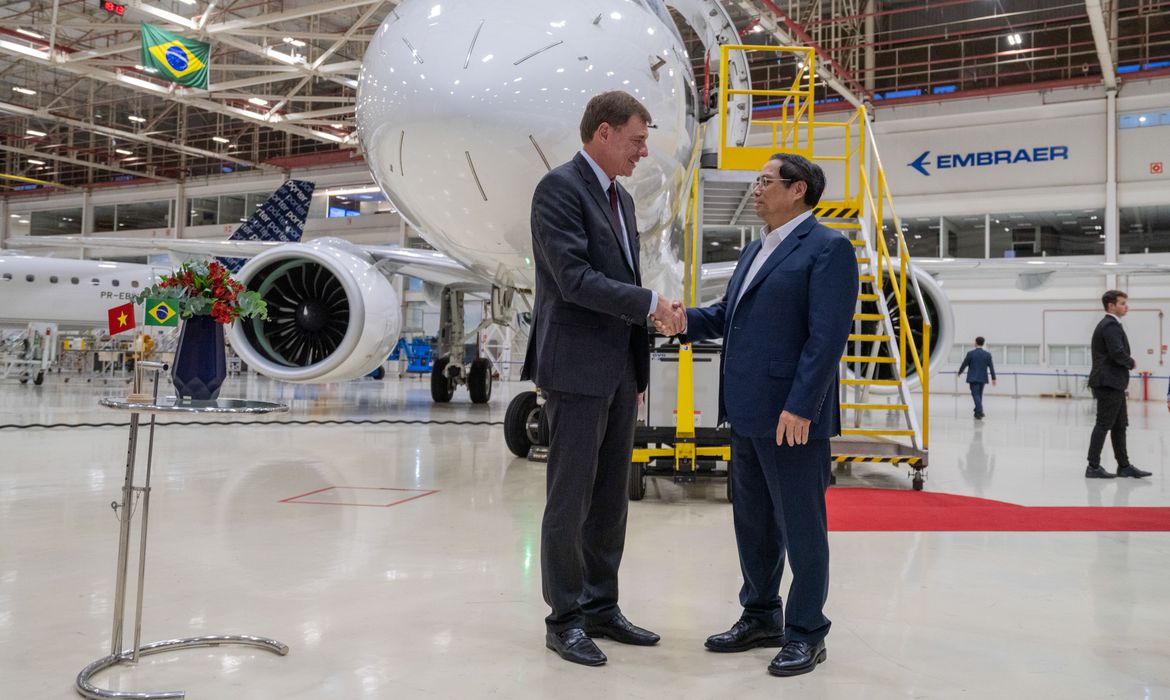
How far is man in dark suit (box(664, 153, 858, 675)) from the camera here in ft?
7.80

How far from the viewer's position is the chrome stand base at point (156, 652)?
6.66ft

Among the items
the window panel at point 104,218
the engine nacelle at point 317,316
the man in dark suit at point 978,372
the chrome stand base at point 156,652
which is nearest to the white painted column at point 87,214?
the window panel at point 104,218

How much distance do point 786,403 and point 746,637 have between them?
739 millimetres

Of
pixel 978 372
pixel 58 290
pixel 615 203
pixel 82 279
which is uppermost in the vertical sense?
pixel 82 279

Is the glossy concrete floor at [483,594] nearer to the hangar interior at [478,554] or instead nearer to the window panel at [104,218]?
the hangar interior at [478,554]

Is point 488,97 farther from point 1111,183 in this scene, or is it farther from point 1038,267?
point 1111,183

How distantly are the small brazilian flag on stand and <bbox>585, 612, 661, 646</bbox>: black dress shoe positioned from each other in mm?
1628

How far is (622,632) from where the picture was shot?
2596mm

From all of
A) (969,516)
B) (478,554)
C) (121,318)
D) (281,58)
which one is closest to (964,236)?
(281,58)

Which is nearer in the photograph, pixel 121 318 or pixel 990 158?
pixel 121 318

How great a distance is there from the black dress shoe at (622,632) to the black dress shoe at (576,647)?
0.47ft

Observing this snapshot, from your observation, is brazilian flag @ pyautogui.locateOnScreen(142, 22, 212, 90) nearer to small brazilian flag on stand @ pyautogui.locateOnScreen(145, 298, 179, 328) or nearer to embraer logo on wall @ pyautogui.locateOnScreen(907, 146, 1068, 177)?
small brazilian flag on stand @ pyautogui.locateOnScreen(145, 298, 179, 328)

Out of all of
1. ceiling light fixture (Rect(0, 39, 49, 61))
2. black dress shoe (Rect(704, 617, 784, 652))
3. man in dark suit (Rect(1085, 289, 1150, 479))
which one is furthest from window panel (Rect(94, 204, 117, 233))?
black dress shoe (Rect(704, 617, 784, 652))

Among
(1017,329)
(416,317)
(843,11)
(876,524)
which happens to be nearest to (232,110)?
(416,317)
